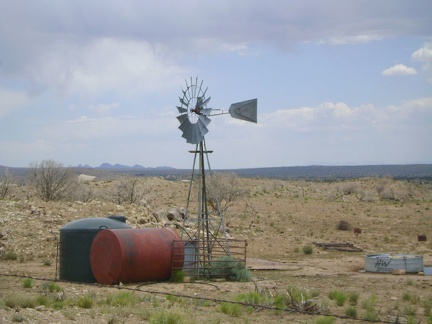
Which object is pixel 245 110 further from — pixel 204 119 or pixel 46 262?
pixel 46 262

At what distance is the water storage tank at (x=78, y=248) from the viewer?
61.6 ft

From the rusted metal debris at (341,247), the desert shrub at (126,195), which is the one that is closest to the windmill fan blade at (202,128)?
the rusted metal debris at (341,247)

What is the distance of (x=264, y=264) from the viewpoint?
81.5ft

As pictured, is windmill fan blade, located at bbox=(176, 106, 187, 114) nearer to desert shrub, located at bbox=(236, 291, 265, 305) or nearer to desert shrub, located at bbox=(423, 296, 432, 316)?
desert shrub, located at bbox=(236, 291, 265, 305)

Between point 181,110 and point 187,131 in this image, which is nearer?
point 187,131

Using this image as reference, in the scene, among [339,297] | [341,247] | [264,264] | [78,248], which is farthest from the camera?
[341,247]

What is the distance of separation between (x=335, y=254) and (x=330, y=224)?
10674 mm

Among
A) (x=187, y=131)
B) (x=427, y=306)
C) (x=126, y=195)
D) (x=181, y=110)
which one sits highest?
(x=181, y=110)

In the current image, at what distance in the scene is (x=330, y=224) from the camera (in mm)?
40094

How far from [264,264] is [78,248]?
8160 mm

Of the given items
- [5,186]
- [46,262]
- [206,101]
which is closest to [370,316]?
[206,101]

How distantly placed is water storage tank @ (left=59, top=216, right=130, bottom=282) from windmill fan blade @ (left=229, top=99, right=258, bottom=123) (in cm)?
479

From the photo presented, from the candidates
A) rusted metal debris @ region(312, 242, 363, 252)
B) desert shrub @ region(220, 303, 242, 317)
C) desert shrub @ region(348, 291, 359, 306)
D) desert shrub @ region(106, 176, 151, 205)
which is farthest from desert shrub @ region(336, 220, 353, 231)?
desert shrub @ region(220, 303, 242, 317)

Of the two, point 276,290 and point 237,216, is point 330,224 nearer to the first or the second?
point 237,216
